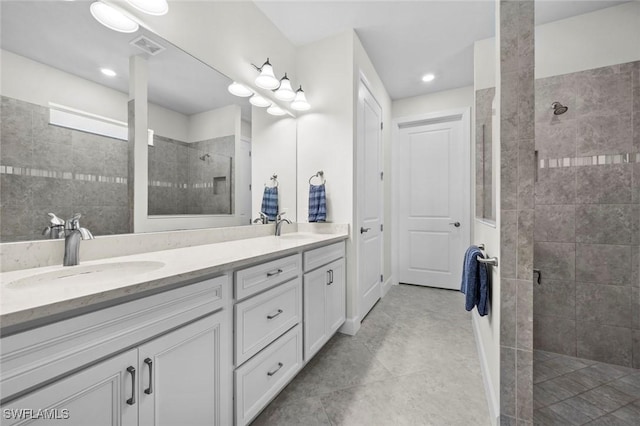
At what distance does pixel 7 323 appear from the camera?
538 millimetres

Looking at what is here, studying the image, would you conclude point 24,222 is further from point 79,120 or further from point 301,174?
point 301,174

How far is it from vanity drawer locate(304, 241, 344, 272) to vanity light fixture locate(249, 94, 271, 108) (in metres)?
1.31

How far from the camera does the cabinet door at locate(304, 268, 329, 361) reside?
1643 mm

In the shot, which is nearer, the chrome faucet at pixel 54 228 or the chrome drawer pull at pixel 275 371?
the chrome faucet at pixel 54 228

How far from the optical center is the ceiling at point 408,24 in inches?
80.4

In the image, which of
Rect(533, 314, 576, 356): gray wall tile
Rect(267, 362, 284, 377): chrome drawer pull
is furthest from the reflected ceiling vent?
Rect(533, 314, 576, 356): gray wall tile

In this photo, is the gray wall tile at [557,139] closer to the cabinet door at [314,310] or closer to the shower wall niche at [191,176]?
the cabinet door at [314,310]

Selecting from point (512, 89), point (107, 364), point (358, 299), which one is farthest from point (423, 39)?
point (107, 364)

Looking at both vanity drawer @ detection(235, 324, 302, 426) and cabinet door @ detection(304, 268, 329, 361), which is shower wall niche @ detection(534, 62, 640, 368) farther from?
vanity drawer @ detection(235, 324, 302, 426)

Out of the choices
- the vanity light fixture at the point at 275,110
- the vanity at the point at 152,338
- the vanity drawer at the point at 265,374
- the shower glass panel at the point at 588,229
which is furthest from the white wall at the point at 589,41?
the vanity drawer at the point at 265,374

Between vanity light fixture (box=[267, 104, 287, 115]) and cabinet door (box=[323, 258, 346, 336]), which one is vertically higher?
vanity light fixture (box=[267, 104, 287, 115])

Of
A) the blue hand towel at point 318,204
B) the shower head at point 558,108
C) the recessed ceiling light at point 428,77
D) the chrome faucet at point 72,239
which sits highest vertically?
the recessed ceiling light at point 428,77

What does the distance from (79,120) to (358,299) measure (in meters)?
2.25

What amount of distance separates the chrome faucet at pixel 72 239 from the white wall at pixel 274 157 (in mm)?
1159
